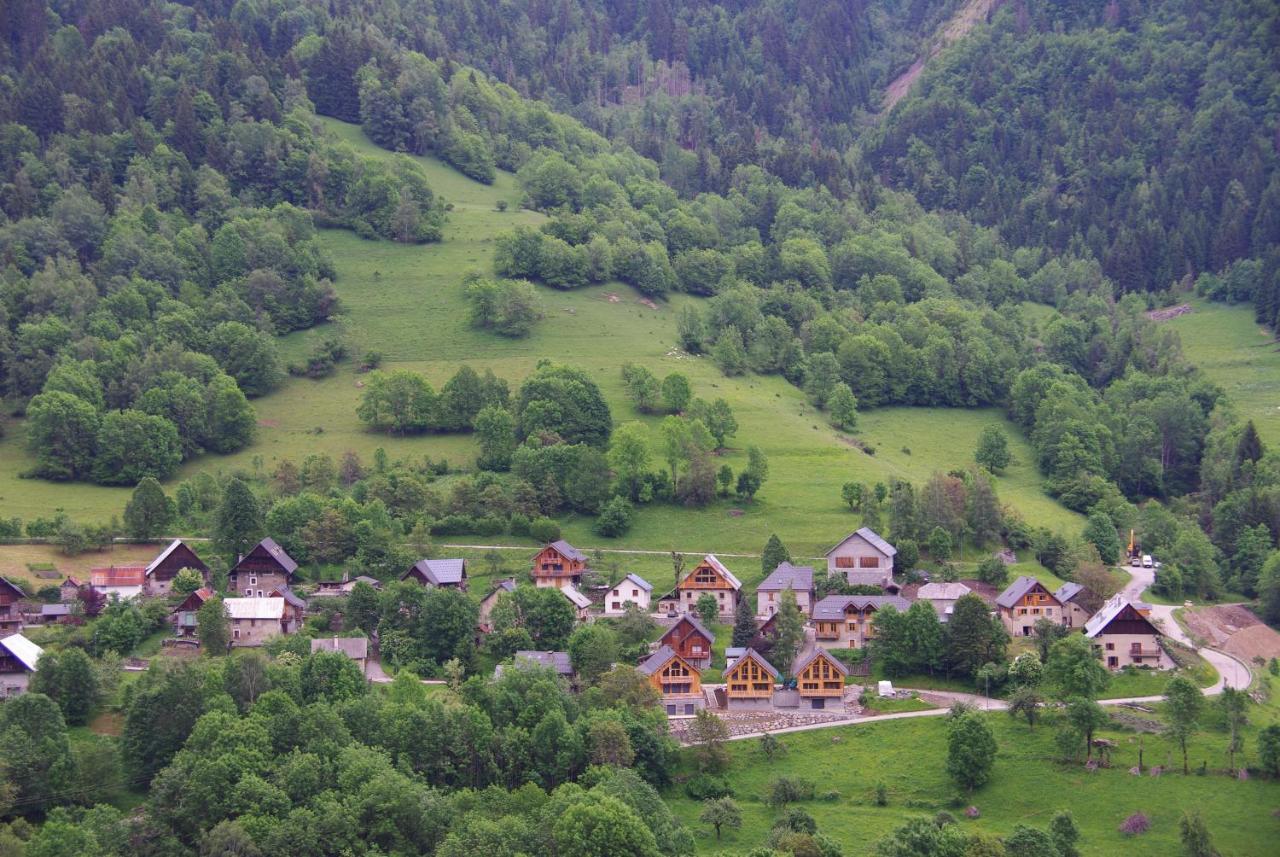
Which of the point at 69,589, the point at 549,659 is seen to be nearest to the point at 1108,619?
the point at 549,659

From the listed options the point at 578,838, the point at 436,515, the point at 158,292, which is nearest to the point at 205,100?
the point at 158,292

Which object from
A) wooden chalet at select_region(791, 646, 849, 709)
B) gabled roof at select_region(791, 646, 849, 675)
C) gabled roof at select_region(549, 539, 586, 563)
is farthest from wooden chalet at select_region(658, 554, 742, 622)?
wooden chalet at select_region(791, 646, 849, 709)

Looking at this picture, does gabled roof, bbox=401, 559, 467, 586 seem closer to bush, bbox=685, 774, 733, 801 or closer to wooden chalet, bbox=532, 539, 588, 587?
wooden chalet, bbox=532, 539, 588, 587

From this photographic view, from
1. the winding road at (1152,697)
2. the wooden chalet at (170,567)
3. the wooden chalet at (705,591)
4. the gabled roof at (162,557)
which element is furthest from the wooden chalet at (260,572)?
the winding road at (1152,697)

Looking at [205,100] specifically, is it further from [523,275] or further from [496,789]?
[496,789]

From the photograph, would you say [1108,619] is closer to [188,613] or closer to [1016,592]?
[1016,592]

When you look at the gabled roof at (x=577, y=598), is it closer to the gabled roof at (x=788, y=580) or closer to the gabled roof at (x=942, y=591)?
the gabled roof at (x=788, y=580)
